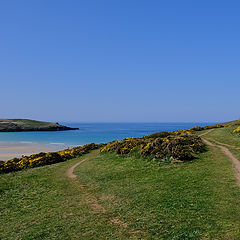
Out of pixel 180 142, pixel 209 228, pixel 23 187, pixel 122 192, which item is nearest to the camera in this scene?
pixel 209 228

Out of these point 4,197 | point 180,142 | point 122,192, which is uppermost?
point 180,142

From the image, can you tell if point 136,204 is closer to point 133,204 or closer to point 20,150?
point 133,204

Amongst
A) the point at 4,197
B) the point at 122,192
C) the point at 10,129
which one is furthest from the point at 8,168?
the point at 10,129

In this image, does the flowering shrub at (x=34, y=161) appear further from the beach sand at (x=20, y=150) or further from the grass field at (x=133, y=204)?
the beach sand at (x=20, y=150)

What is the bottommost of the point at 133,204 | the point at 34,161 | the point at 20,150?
the point at 20,150

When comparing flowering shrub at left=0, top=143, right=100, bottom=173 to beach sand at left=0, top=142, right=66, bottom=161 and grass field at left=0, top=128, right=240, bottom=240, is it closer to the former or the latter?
grass field at left=0, top=128, right=240, bottom=240

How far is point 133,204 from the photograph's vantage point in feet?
47.7

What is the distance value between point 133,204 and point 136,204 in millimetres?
212

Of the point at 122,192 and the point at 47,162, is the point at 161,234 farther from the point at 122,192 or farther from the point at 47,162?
the point at 47,162

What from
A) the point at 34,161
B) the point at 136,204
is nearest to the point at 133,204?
the point at 136,204

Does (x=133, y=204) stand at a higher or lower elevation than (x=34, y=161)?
higher

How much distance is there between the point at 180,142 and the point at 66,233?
20.9 meters

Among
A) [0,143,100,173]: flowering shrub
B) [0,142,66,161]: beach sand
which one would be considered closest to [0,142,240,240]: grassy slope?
[0,143,100,173]: flowering shrub

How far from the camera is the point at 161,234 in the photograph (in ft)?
34.0
